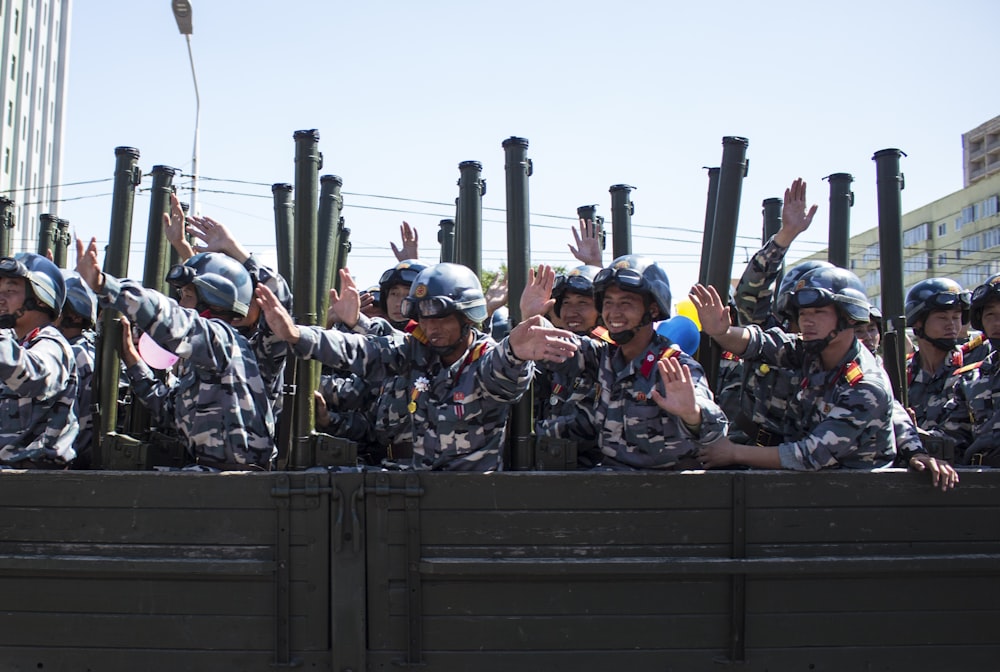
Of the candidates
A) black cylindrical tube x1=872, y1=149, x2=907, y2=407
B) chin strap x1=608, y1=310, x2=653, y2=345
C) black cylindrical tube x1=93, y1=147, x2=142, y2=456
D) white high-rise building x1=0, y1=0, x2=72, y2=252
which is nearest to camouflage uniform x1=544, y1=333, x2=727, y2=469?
chin strap x1=608, y1=310, x2=653, y2=345

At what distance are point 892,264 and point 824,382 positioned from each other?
1.10m

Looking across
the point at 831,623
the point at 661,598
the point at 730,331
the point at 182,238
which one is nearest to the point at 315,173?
the point at 182,238

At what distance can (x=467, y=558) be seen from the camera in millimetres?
3988

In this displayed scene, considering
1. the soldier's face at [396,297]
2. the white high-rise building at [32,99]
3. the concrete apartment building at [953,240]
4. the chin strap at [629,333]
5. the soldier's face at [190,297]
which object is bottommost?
the chin strap at [629,333]

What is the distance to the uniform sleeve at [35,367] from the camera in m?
4.48

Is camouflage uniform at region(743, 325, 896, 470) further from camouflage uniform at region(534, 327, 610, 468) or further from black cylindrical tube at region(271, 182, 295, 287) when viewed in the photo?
black cylindrical tube at region(271, 182, 295, 287)

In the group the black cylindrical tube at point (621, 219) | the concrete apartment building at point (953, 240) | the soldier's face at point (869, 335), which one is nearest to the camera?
the soldier's face at point (869, 335)

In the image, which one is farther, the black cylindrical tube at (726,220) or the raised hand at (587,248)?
the raised hand at (587,248)

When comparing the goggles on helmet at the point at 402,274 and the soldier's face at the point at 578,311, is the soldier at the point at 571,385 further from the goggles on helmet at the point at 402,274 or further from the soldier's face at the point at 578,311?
the goggles on helmet at the point at 402,274

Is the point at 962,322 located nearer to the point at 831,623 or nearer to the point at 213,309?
the point at 831,623

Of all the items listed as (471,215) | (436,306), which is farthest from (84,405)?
(471,215)

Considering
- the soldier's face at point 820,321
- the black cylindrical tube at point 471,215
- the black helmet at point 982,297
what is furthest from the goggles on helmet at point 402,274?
the black helmet at point 982,297

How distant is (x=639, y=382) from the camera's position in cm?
460

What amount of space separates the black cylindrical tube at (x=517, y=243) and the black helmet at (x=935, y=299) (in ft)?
9.99
